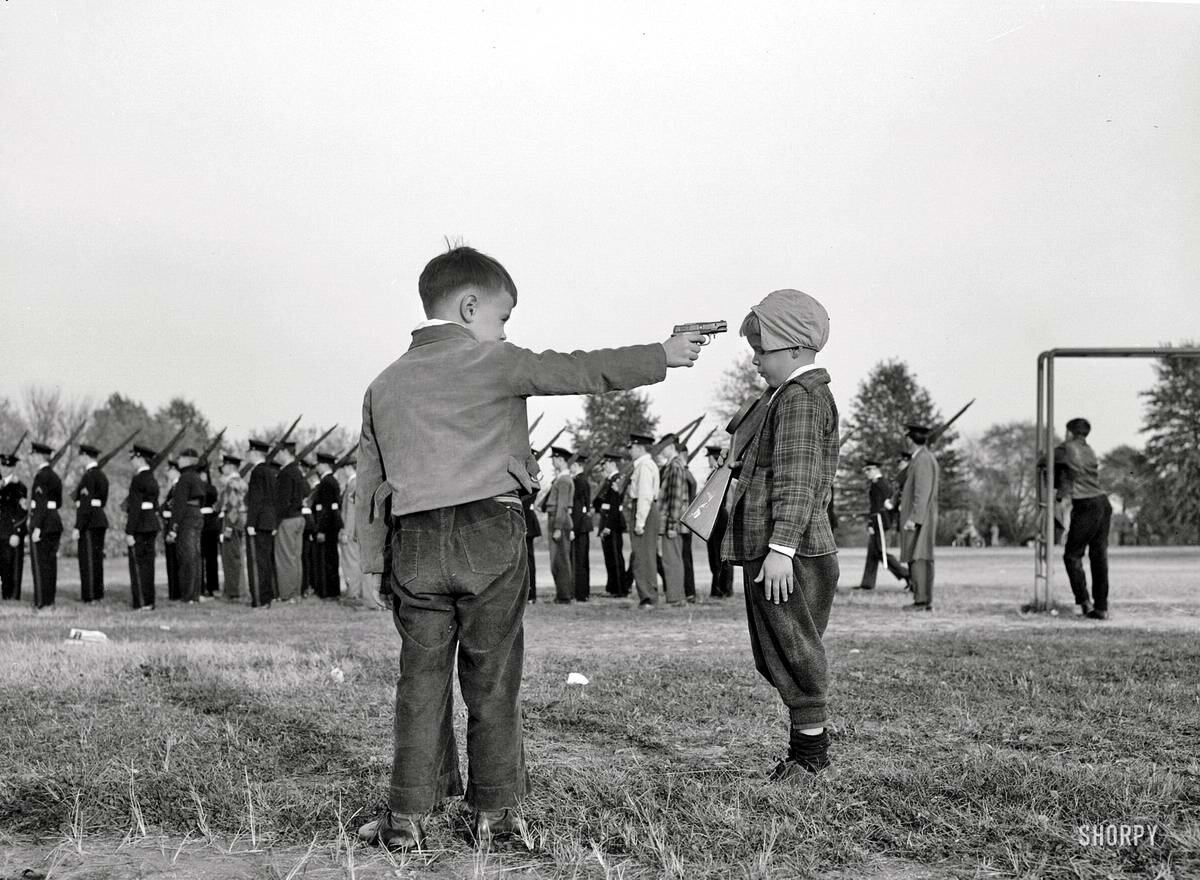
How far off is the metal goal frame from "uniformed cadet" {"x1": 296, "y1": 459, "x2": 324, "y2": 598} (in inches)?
399

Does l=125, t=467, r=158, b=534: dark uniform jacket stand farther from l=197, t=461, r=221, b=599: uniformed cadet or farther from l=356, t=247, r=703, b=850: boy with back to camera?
l=356, t=247, r=703, b=850: boy with back to camera

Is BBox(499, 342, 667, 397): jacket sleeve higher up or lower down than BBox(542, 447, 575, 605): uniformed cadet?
higher up

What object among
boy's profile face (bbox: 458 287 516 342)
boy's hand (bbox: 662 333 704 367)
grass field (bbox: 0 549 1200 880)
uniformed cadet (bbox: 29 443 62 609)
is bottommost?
grass field (bbox: 0 549 1200 880)

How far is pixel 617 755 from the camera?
488 centimetres

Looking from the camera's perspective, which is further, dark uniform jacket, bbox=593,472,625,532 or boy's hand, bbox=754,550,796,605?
dark uniform jacket, bbox=593,472,625,532

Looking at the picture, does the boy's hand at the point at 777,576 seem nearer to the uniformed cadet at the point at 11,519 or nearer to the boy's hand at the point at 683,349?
the boy's hand at the point at 683,349

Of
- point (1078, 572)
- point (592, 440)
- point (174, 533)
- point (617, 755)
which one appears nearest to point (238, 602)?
point (174, 533)

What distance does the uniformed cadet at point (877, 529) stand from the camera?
16.9 m

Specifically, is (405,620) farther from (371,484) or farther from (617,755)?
(617,755)

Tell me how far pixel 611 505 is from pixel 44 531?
803cm

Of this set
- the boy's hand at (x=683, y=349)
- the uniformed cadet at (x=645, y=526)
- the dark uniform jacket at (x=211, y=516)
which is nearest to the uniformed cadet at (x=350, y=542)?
the dark uniform jacket at (x=211, y=516)

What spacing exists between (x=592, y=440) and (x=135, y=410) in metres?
29.1
